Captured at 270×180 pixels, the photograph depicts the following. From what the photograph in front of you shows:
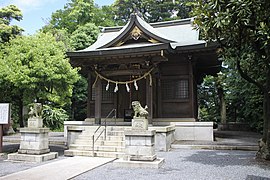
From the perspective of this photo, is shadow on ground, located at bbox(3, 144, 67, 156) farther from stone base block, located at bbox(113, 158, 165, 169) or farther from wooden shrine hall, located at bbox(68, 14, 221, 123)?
stone base block, located at bbox(113, 158, 165, 169)

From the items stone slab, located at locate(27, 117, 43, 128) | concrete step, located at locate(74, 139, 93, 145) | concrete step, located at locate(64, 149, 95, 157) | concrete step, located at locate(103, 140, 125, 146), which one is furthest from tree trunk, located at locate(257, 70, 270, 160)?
stone slab, located at locate(27, 117, 43, 128)

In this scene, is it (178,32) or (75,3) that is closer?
(178,32)

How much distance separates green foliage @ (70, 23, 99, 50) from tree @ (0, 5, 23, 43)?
5.45 m

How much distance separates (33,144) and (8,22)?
1936cm

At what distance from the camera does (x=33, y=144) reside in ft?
29.2

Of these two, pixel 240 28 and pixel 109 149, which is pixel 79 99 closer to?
pixel 109 149

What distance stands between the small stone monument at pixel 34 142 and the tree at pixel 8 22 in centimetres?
1490

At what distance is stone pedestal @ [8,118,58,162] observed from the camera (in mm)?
8731

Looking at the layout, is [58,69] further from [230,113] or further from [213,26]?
[230,113]

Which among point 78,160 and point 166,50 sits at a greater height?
point 166,50

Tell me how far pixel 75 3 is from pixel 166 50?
2598 centimetres

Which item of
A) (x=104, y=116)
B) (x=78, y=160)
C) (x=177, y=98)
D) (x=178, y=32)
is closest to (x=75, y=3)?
(x=178, y=32)

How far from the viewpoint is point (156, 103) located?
1407cm

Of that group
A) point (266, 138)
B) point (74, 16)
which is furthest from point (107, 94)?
point (74, 16)
